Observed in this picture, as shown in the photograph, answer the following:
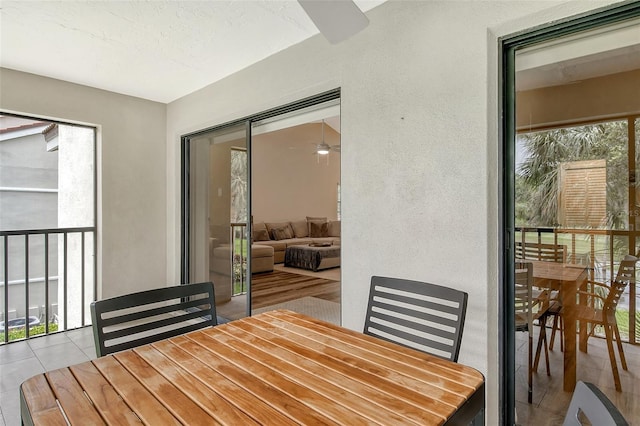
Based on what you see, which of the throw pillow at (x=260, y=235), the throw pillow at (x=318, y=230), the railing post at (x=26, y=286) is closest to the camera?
the railing post at (x=26, y=286)

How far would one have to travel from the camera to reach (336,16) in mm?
1309

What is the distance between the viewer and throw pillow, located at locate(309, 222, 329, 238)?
343 inches

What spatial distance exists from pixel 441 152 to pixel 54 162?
14.0 ft

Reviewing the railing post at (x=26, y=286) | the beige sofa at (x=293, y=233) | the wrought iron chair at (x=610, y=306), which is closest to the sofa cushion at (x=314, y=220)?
the beige sofa at (x=293, y=233)

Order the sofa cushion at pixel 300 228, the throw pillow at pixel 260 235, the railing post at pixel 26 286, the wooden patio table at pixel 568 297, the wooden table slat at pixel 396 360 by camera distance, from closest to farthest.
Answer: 1. the wooden table slat at pixel 396 360
2. the wooden patio table at pixel 568 297
3. the railing post at pixel 26 286
4. the throw pillow at pixel 260 235
5. the sofa cushion at pixel 300 228

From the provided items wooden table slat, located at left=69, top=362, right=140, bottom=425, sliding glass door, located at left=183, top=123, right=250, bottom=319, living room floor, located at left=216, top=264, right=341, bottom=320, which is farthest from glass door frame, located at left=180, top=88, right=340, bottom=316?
wooden table slat, located at left=69, top=362, right=140, bottom=425

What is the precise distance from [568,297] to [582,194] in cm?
51

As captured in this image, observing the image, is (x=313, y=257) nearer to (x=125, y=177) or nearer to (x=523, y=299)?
(x=125, y=177)

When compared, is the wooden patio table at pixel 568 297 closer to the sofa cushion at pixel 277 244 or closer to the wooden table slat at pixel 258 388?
the wooden table slat at pixel 258 388

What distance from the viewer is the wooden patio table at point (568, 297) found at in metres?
1.65

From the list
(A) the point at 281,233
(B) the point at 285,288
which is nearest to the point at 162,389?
(B) the point at 285,288

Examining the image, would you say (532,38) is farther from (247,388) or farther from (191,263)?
(191,263)

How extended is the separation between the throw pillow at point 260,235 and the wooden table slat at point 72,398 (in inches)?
257

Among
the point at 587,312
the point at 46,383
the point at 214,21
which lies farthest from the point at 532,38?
the point at 46,383
